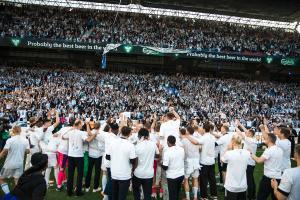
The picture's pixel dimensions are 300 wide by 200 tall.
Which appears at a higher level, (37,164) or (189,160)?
(37,164)

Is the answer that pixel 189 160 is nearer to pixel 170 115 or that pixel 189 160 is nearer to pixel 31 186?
pixel 170 115

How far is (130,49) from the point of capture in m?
33.3

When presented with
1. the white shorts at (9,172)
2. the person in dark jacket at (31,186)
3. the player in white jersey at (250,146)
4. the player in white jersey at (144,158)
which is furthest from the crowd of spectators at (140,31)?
the person in dark jacket at (31,186)

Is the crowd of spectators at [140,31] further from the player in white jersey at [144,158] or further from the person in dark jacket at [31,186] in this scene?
the person in dark jacket at [31,186]

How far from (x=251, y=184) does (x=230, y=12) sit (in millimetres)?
35619

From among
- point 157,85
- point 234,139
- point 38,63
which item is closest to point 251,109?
point 157,85

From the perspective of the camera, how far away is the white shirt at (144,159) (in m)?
6.66

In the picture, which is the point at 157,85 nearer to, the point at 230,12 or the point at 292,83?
the point at 230,12

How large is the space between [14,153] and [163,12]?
115ft

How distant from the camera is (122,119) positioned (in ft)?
28.2

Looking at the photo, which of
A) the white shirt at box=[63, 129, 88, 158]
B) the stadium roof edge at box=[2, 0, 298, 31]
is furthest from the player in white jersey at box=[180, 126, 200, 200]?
the stadium roof edge at box=[2, 0, 298, 31]

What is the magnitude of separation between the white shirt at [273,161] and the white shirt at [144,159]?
91.7 inches

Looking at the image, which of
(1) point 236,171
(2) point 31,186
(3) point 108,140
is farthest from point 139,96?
(2) point 31,186

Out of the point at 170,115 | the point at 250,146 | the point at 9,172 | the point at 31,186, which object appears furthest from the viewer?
the point at 250,146
